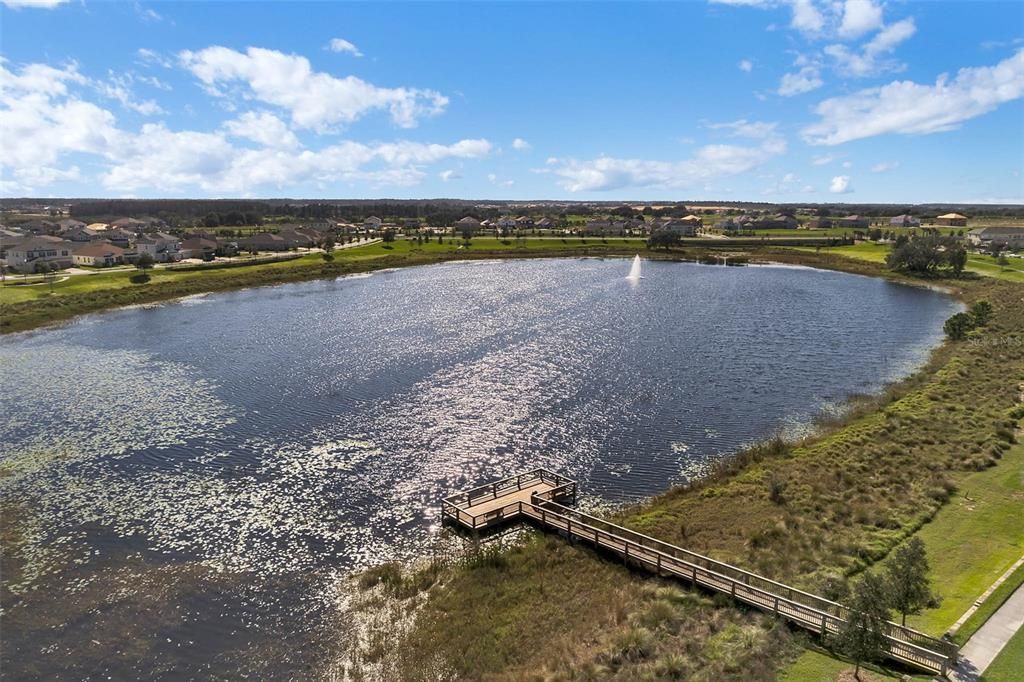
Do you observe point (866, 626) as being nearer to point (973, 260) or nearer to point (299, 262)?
point (299, 262)

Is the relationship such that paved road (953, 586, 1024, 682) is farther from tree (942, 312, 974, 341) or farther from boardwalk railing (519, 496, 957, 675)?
tree (942, 312, 974, 341)

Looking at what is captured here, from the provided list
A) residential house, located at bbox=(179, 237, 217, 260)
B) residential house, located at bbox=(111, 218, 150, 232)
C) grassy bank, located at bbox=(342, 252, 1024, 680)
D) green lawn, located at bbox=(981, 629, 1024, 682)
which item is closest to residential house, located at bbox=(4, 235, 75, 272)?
residential house, located at bbox=(179, 237, 217, 260)

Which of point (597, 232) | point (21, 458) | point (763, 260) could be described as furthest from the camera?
point (597, 232)

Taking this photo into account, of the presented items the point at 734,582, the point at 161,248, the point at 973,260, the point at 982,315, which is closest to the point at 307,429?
the point at 734,582

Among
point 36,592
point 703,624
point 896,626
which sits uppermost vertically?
point 896,626

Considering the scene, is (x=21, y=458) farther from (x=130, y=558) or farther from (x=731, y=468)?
(x=731, y=468)

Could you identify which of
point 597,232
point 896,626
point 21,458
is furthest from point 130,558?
point 597,232

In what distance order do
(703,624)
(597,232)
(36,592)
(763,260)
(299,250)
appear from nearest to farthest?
1. (703,624)
2. (36,592)
3. (763,260)
4. (299,250)
5. (597,232)

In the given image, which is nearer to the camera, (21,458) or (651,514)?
(651,514)
